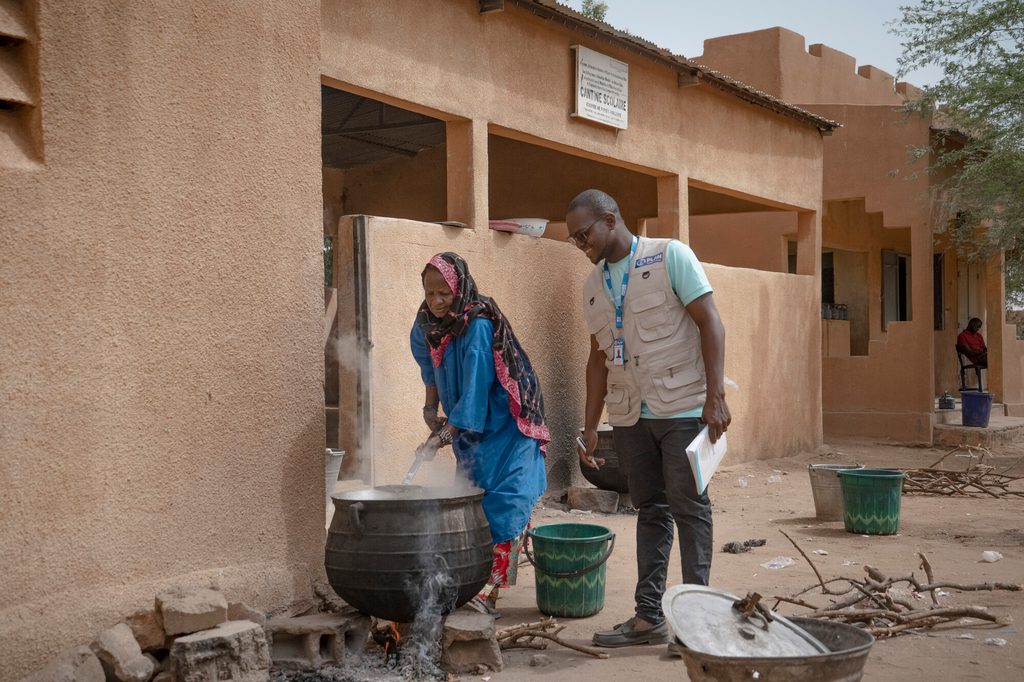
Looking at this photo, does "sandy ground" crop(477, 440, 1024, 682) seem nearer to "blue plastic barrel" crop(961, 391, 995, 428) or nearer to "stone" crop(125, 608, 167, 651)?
"stone" crop(125, 608, 167, 651)

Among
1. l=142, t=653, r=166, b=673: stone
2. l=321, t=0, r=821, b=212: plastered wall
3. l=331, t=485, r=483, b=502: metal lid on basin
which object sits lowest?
l=142, t=653, r=166, b=673: stone

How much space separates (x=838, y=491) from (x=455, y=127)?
3.87 metres

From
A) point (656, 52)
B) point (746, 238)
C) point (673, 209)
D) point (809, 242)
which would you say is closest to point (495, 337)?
point (656, 52)

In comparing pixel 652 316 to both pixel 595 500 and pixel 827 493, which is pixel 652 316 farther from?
pixel 827 493

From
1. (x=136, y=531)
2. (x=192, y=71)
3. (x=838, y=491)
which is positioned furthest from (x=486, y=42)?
(x=136, y=531)

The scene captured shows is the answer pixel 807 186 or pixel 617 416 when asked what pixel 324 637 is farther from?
pixel 807 186

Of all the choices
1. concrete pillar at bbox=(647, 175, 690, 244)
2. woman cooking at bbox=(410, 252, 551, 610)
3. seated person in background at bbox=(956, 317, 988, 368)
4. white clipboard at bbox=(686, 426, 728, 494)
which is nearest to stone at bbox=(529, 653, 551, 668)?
woman cooking at bbox=(410, 252, 551, 610)

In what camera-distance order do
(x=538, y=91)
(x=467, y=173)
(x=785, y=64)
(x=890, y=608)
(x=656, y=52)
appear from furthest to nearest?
(x=785, y=64) → (x=656, y=52) → (x=538, y=91) → (x=467, y=173) → (x=890, y=608)

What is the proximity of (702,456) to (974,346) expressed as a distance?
13.6 m

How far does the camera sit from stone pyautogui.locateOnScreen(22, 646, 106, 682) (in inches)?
136

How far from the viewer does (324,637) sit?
3.98 metres

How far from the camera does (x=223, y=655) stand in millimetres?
3557

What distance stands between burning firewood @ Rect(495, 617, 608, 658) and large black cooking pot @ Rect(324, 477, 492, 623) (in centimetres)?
34

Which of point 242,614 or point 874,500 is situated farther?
point 874,500
